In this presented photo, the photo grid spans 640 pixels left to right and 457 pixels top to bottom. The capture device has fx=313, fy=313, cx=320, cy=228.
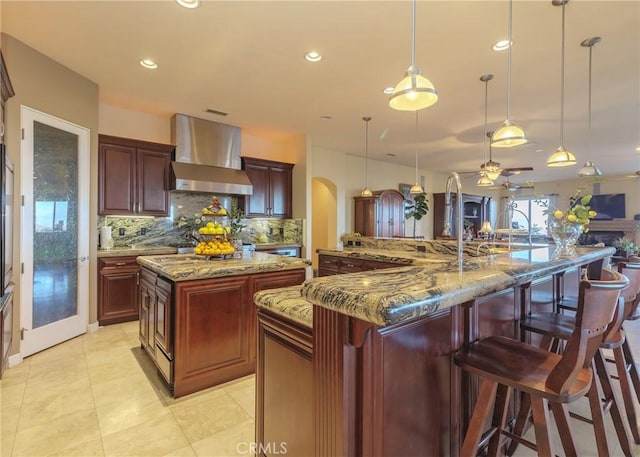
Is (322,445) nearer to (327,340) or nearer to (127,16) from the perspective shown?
(327,340)

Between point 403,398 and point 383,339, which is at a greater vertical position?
point 383,339

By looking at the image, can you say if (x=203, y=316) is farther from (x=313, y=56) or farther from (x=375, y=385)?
(x=313, y=56)

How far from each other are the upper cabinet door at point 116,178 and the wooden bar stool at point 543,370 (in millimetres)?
4567

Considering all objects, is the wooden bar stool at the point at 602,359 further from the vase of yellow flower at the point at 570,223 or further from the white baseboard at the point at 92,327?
the white baseboard at the point at 92,327

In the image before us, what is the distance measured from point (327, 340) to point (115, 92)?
4519mm

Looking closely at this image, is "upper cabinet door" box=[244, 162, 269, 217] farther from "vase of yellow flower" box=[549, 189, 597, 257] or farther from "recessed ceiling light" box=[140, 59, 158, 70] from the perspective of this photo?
"vase of yellow flower" box=[549, 189, 597, 257]

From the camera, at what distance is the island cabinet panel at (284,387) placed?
122 cm

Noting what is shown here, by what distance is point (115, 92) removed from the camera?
4020mm

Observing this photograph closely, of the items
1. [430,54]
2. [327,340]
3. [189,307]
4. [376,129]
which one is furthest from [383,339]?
[376,129]

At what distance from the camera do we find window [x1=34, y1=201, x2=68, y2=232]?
3.15 metres

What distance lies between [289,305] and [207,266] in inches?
53.1

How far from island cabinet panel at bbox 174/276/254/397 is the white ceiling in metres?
2.17

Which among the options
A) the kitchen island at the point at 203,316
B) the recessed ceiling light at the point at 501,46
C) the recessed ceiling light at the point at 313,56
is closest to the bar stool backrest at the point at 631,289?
the recessed ceiling light at the point at 501,46

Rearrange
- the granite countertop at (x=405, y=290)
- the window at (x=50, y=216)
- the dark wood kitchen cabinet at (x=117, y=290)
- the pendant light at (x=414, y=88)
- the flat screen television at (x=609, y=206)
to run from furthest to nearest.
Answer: the flat screen television at (x=609, y=206) < the dark wood kitchen cabinet at (x=117, y=290) < the window at (x=50, y=216) < the pendant light at (x=414, y=88) < the granite countertop at (x=405, y=290)
